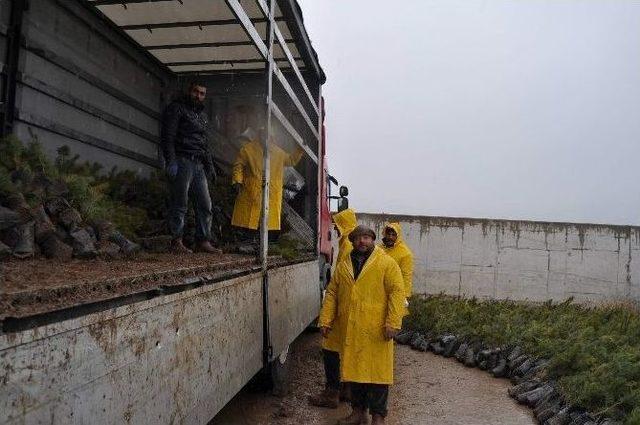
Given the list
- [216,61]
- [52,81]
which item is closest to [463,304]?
[216,61]

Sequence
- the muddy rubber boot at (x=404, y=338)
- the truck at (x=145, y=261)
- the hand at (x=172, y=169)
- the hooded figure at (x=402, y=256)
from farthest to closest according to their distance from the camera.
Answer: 1. the muddy rubber boot at (x=404, y=338)
2. the hooded figure at (x=402, y=256)
3. the hand at (x=172, y=169)
4. the truck at (x=145, y=261)

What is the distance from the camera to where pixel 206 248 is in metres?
4.80

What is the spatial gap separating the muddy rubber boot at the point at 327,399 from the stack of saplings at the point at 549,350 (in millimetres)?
1888

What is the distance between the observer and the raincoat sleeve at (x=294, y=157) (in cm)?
566

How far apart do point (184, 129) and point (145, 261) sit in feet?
6.06

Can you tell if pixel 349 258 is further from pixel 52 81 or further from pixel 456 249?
pixel 456 249

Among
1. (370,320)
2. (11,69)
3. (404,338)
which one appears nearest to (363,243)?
(370,320)

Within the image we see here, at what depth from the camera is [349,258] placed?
4.17 metres

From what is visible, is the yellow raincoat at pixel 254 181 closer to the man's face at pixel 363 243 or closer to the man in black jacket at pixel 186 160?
the man in black jacket at pixel 186 160

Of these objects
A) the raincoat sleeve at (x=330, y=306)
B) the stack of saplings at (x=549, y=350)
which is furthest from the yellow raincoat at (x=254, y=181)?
the stack of saplings at (x=549, y=350)

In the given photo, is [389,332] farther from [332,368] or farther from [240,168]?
[240,168]

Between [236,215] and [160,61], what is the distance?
7.62 ft

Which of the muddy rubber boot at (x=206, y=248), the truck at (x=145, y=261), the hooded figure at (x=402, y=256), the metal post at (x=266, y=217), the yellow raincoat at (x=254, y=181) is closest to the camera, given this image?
the truck at (x=145, y=261)

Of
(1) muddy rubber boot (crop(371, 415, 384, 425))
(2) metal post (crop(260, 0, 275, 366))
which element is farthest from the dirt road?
(2) metal post (crop(260, 0, 275, 366))
